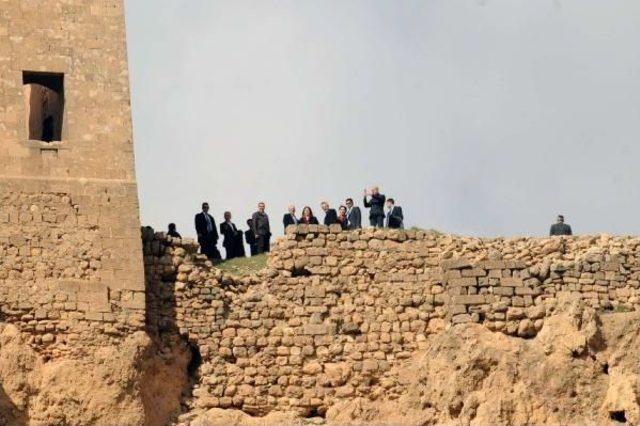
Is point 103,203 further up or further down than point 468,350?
further up

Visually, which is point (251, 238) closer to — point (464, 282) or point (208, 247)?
point (208, 247)

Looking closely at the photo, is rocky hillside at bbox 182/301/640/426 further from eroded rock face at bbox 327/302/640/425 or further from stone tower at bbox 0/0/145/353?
stone tower at bbox 0/0/145/353

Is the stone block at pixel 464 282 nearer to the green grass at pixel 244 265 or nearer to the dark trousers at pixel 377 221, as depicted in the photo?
the dark trousers at pixel 377 221

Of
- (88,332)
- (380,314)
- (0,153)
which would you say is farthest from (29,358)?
(380,314)

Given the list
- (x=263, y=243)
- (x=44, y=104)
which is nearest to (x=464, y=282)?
(x=263, y=243)

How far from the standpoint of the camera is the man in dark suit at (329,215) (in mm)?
39575

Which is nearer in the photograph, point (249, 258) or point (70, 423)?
point (70, 423)

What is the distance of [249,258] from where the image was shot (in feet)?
128

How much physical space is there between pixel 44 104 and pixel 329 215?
4940 millimetres

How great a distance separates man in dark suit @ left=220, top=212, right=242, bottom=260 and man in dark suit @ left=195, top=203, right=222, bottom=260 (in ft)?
0.92

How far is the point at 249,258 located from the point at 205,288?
225cm

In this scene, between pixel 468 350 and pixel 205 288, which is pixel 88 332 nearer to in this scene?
pixel 205 288

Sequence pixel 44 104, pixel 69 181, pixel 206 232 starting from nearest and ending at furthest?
pixel 69 181, pixel 44 104, pixel 206 232

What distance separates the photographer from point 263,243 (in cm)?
3959
